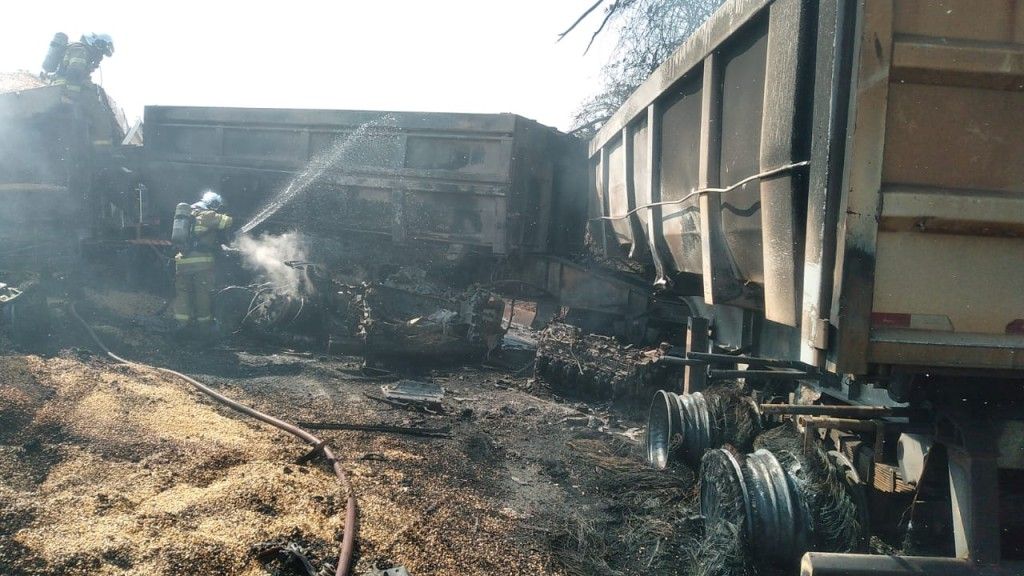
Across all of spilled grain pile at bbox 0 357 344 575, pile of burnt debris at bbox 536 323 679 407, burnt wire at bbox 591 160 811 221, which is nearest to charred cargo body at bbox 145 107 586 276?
pile of burnt debris at bbox 536 323 679 407

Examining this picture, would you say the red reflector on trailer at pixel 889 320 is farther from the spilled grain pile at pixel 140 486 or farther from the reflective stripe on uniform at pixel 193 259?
the reflective stripe on uniform at pixel 193 259

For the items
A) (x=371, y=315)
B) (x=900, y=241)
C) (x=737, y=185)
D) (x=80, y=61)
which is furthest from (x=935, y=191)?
(x=80, y=61)

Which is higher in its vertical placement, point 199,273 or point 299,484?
point 199,273

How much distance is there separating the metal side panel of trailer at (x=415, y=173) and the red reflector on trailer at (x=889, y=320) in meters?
5.81

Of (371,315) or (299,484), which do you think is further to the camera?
(371,315)

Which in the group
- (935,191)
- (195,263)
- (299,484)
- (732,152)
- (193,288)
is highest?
(732,152)

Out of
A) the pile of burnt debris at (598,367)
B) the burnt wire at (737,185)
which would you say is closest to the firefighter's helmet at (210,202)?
the pile of burnt debris at (598,367)

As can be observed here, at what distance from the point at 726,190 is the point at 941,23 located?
1109 mm

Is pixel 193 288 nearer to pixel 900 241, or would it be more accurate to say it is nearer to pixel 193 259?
pixel 193 259

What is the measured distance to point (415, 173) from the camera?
8078 mm

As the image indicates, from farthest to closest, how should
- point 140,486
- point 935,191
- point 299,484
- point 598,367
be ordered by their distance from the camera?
1. point 598,367
2. point 299,484
3. point 140,486
4. point 935,191

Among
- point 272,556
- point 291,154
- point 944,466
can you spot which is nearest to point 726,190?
point 944,466

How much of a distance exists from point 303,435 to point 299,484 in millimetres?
769

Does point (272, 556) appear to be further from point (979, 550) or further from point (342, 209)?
point (342, 209)
